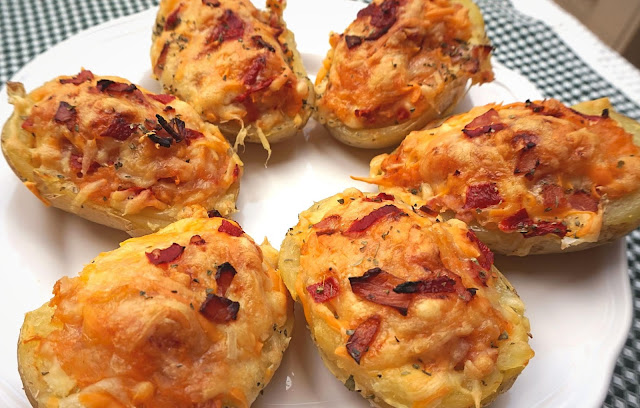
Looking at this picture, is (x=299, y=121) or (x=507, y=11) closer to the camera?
(x=299, y=121)

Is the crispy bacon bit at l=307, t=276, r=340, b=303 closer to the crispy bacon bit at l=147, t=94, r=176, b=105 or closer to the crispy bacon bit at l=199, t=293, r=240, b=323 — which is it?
the crispy bacon bit at l=199, t=293, r=240, b=323

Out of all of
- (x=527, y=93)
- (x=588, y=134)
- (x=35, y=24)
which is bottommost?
(x=35, y=24)

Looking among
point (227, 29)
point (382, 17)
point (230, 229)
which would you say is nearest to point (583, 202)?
point (382, 17)

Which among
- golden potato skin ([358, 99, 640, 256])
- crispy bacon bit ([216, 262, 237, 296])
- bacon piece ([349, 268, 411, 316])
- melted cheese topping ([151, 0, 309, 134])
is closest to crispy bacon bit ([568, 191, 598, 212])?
golden potato skin ([358, 99, 640, 256])

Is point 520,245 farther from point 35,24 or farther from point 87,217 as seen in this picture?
point 35,24

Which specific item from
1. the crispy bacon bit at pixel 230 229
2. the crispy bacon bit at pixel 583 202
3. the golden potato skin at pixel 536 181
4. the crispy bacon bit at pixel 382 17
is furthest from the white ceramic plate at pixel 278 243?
the crispy bacon bit at pixel 382 17

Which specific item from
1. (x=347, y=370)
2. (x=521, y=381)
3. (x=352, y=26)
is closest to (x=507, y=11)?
(x=352, y=26)

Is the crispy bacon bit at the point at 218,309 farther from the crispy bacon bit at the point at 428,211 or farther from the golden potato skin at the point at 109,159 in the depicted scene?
the crispy bacon bit at the point at 428,211

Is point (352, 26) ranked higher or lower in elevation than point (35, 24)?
higher
